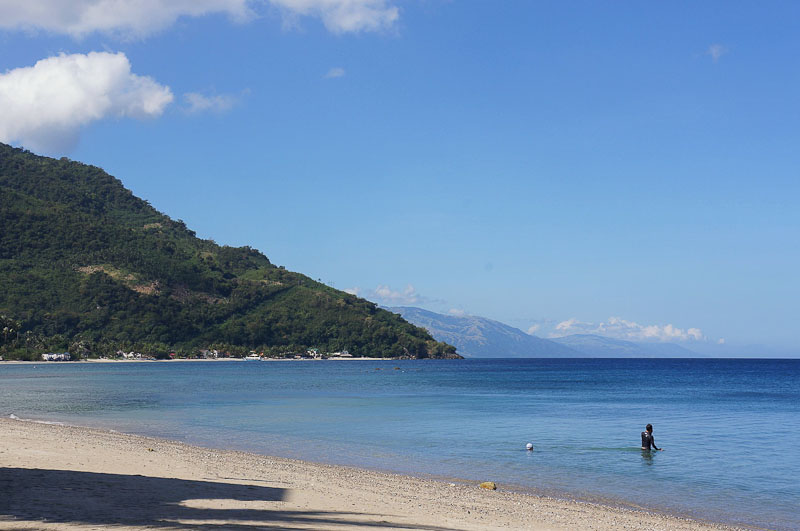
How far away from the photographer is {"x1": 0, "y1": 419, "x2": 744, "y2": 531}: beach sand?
12203mm

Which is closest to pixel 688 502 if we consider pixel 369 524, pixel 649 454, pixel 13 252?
pixel 649 454

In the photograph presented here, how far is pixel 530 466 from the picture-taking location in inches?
966

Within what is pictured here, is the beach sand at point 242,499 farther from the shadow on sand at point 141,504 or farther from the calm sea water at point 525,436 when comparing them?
the calm sea water at point 525,436

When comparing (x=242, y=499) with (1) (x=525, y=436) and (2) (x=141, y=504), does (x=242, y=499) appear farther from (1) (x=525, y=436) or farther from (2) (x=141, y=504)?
(1) (x=525, y=436)

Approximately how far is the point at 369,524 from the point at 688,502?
10968mm

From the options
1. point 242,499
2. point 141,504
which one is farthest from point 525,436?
point 141,504

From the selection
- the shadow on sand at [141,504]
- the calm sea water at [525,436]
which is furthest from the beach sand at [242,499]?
the calm sea water at [525,436]

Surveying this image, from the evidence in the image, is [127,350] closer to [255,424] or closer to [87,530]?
[255,424]

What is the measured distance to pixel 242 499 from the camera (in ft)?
48.6

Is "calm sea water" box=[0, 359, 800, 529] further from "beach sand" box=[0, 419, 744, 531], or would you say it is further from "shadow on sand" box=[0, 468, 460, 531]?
"shadow on sand" box=[0, 468, 460, 531]

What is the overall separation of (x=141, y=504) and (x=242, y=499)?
7.32ft

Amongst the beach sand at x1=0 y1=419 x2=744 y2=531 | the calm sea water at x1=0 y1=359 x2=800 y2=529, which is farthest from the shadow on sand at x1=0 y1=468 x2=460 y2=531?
the calm sea water at x1=0 y1=359 x2=800 y2=529

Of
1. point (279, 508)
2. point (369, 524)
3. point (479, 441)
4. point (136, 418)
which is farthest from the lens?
point (136, 418)

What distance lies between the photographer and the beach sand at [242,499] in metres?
12.2
